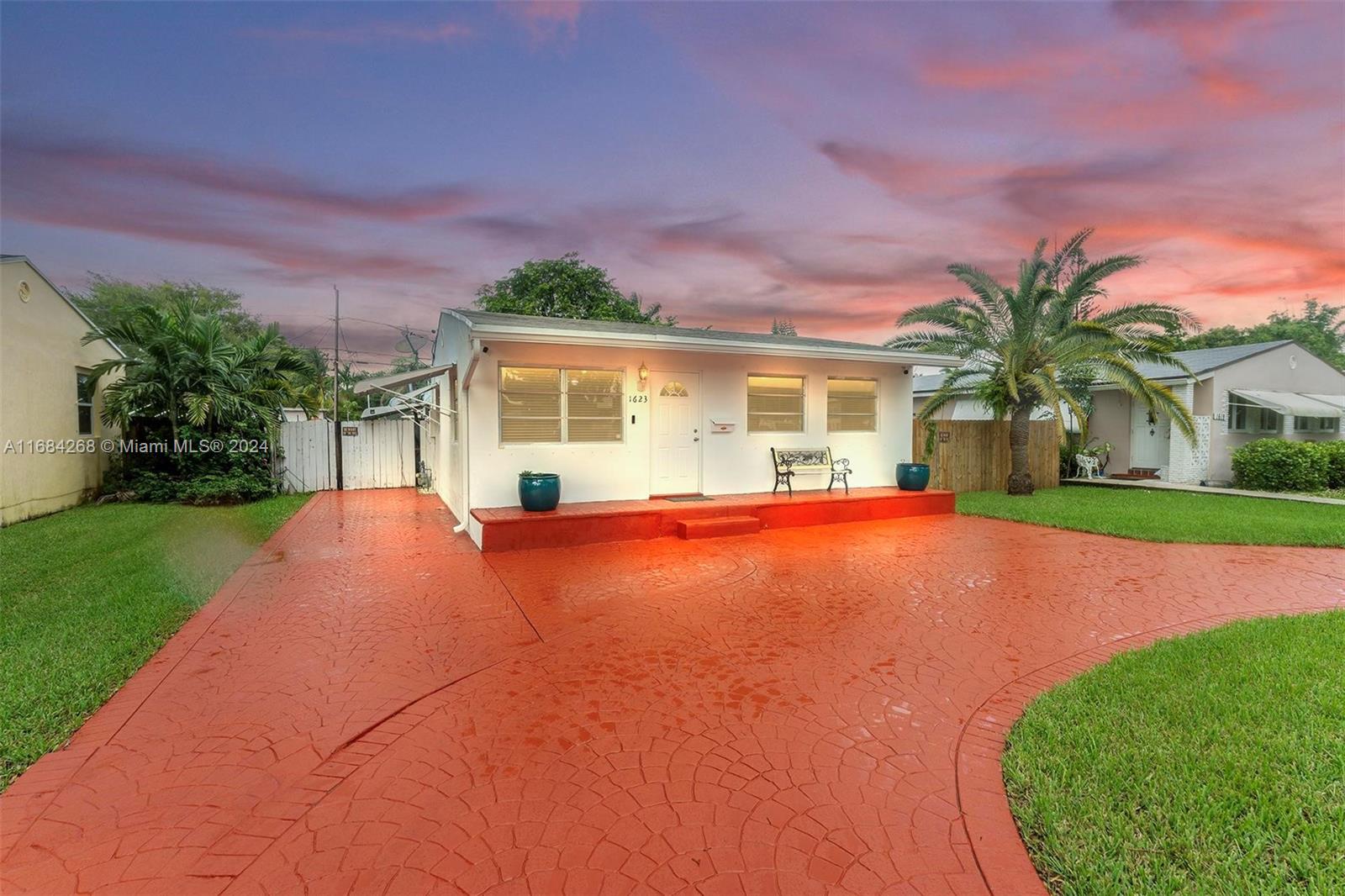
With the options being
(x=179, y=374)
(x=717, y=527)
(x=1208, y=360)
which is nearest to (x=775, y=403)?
(x=717, y=527)

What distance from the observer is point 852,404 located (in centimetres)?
1142

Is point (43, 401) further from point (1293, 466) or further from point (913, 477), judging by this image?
point (1293, 466)

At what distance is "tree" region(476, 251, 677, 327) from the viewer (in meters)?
26.1

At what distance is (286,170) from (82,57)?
3132 millimetres

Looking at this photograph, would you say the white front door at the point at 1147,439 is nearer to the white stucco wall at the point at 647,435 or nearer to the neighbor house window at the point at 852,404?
the white stucco wall at the point at 647,435

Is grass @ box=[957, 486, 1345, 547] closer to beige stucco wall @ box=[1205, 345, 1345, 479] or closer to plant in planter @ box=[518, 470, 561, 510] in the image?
beige stucco wall @ box=[1205, 345, 1345, 479]

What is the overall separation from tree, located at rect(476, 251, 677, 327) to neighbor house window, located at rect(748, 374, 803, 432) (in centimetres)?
1620

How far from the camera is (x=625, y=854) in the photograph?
2203 mm

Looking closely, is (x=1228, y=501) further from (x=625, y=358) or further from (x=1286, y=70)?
(x=625, y=358)

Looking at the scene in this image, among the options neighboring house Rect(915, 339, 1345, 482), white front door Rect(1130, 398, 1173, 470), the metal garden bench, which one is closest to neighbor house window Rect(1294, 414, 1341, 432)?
neighboring house Rect(915, 339, 1345, 482)

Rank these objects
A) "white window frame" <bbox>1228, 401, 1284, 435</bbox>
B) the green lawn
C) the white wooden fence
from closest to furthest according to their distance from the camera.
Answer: the green lawn → the white wooden fence → "white window frame" <bbox>1228, 401, 1284, 435</bbox>

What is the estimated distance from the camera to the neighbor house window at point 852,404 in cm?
1124

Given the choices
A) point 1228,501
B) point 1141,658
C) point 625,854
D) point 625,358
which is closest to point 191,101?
point 625,358

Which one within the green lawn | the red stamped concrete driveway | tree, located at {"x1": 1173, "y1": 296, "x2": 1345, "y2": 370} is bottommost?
the red stamped concrete driveway
